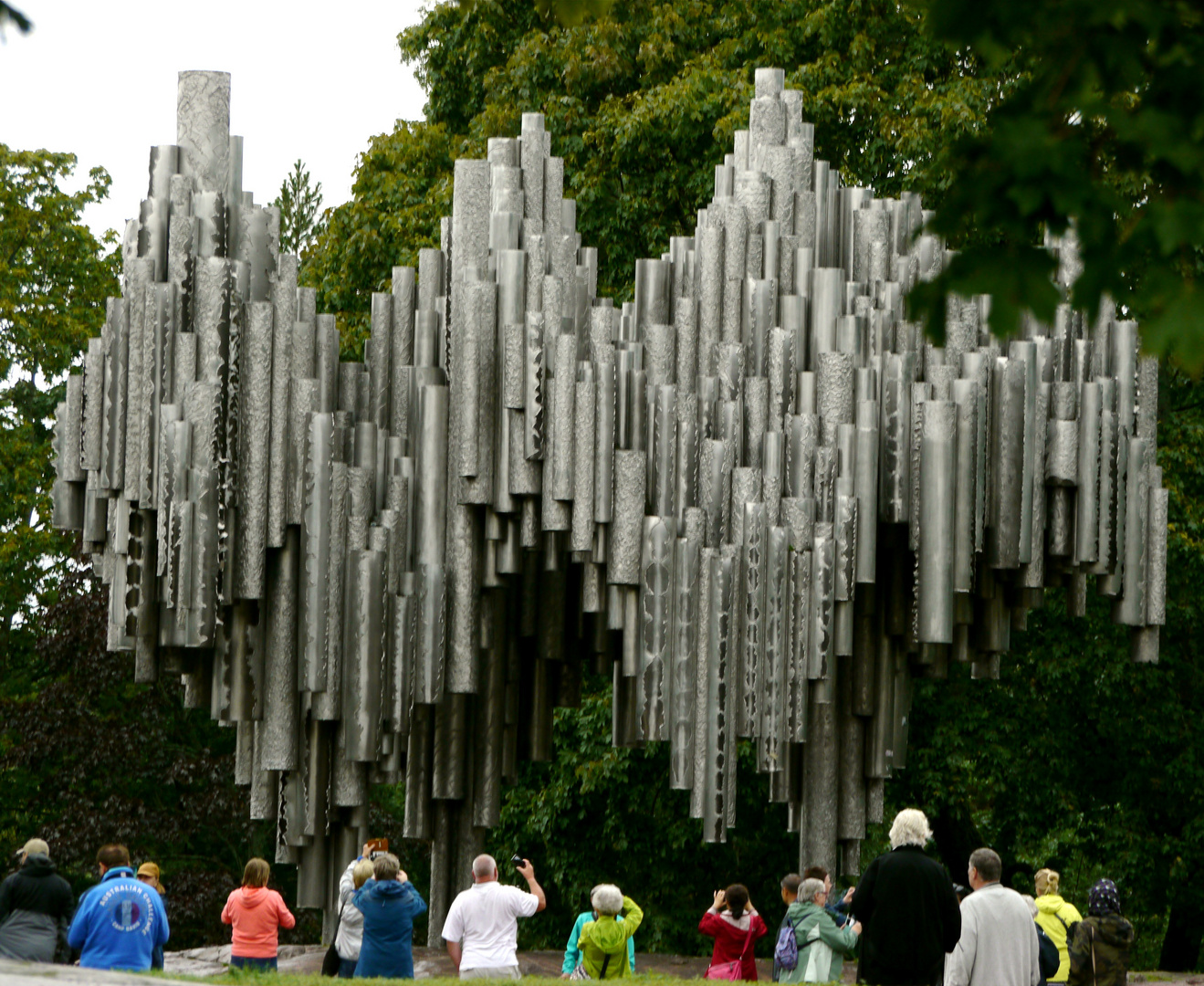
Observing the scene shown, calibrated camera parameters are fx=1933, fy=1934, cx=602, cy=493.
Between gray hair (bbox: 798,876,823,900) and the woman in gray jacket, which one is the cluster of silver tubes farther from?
gray hair (bbox: 798,876,823,900)

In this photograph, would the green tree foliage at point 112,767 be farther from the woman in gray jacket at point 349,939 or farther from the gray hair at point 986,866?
the gray hair at point 986,866

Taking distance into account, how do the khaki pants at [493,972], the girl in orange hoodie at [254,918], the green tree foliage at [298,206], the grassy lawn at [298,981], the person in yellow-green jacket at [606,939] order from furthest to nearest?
1. the green tree foliage at [298,206]
2. the girl in orange hoodie at [254,918]
3. the person in yellow-green jacket at [606,939]
4. the khaki pants at [493,972]
5. the grassy lawn at [298,981]

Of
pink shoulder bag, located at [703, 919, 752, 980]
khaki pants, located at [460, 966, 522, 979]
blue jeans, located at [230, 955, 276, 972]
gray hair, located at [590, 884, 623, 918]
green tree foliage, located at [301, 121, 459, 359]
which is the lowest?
blue jeans, located at [230, 955, 276, 972]

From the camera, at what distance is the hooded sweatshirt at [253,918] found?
12062 millimetres

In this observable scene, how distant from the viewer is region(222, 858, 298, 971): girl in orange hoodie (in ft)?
39.5

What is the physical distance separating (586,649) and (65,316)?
1531 cm

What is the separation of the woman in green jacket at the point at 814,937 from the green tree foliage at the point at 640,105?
33.7 ft

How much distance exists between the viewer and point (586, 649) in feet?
46.6

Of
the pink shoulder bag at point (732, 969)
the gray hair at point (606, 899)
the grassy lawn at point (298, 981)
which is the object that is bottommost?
the pink shoulder bag at point (732, 969)

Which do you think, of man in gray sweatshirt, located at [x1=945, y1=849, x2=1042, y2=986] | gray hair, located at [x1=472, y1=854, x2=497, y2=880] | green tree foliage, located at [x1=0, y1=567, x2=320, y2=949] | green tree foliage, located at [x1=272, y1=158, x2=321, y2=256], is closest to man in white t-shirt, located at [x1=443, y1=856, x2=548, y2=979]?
gray hair, located at [x1=472, y1=854, x2=497, y2=880]

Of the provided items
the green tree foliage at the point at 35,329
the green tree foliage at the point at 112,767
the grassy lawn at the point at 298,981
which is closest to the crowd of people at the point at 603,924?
the grassy lawn at the point at 298,981

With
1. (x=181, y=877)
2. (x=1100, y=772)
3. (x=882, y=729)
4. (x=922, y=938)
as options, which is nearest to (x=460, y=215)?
(x=882, y=729)

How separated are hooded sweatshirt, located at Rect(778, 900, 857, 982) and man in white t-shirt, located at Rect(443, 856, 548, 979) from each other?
1518 millimetres

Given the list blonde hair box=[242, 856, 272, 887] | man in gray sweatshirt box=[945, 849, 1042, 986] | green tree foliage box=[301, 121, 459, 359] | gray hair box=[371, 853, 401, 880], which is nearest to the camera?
man in gray sweatshirt box=[945, 849, 1042, 986]
